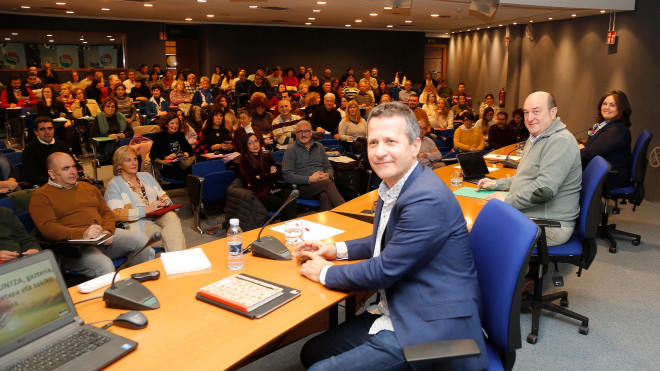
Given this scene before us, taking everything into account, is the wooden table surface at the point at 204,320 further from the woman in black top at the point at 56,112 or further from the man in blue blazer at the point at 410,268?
the woman in black top at the point at 56,112

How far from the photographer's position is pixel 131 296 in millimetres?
2021

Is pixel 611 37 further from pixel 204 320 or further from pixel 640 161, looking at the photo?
pixel 204 320

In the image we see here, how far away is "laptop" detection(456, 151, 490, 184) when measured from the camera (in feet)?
14.7

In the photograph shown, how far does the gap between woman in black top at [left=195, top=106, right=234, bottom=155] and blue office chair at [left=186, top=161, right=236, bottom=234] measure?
1136 millimetres

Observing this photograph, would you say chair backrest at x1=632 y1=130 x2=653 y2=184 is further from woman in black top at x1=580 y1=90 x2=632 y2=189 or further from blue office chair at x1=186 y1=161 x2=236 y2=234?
blue office chair at x1=186 y1=161 x2=236 y2=234

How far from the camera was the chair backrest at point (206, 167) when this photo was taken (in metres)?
5.47

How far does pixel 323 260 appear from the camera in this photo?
89.4 inches

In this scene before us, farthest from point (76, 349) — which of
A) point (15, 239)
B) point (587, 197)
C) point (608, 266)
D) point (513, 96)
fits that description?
point (513, 96)

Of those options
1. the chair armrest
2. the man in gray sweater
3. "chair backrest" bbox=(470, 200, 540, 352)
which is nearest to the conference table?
the chair armrest

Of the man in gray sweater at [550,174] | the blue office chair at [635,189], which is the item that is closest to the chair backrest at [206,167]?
the man in gray sweater at [550,174]

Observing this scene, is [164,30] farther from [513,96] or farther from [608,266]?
[608,266]

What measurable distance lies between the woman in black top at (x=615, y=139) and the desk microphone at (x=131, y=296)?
4.65 m

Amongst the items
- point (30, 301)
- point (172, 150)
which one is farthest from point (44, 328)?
point (172, 150)

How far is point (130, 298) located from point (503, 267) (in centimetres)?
147
